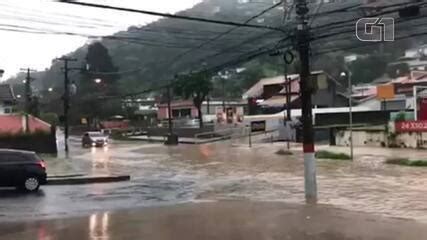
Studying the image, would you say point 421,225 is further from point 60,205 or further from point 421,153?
point 421,153

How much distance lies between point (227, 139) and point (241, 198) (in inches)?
1978

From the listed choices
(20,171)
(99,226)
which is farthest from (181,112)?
(99,226)

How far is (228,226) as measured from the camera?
1359 cm

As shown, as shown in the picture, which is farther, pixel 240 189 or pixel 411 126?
pixel 411 126

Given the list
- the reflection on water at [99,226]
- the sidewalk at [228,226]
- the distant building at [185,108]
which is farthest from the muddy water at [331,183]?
the distant building at [185,108]

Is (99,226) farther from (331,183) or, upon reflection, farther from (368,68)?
(368,68)

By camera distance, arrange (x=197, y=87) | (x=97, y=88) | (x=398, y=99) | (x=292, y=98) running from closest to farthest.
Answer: (x=398, y=99)
(x=197, y=87)
(x=292, y=98)
(x=97, y=88)

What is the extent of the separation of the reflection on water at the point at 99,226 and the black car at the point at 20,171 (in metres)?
7.15

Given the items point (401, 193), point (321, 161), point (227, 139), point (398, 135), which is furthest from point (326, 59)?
point (401, 193)

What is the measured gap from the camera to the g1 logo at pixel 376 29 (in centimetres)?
1950

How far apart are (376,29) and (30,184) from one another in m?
13.0

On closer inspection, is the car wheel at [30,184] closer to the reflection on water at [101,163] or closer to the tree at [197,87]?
the reflection on water at [101,163]

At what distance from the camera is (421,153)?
37.2 metres

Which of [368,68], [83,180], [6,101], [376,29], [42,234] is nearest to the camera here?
[42,234]
